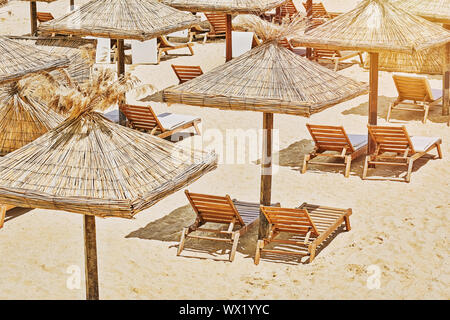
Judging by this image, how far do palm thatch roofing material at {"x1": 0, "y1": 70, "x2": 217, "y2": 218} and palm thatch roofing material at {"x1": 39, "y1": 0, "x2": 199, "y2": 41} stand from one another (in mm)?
6058

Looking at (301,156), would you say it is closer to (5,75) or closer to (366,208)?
(366,208)

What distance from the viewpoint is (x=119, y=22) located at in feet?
44.4

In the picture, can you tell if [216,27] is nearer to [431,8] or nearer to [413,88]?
[431,8]

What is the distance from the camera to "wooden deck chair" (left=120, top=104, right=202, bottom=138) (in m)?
13.3

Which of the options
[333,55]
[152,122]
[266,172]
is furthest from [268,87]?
[333,55]

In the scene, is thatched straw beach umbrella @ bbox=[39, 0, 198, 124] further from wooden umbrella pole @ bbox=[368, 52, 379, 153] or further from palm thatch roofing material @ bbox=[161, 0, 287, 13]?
wooden umbrella pole @ bbox=[368, 52, 379, 153]

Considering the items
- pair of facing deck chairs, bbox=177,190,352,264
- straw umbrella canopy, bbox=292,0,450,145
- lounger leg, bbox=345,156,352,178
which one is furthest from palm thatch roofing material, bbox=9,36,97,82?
pair of facing deck chairs, bbox=177,190,352,264

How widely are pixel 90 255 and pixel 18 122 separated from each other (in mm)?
4348

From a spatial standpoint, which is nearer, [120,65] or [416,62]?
[120,65]

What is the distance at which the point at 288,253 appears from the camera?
9.30 metres

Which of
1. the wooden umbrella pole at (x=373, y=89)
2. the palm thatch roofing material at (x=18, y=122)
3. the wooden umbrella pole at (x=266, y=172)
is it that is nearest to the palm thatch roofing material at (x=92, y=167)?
the wooden umbrella pole at (x=266, y=172)

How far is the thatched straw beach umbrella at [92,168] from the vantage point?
6.86m

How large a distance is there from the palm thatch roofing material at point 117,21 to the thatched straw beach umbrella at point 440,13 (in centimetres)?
416

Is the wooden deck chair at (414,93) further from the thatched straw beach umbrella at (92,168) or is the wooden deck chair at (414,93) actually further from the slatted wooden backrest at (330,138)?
the thatched straw beach umbrella at (92,168)
